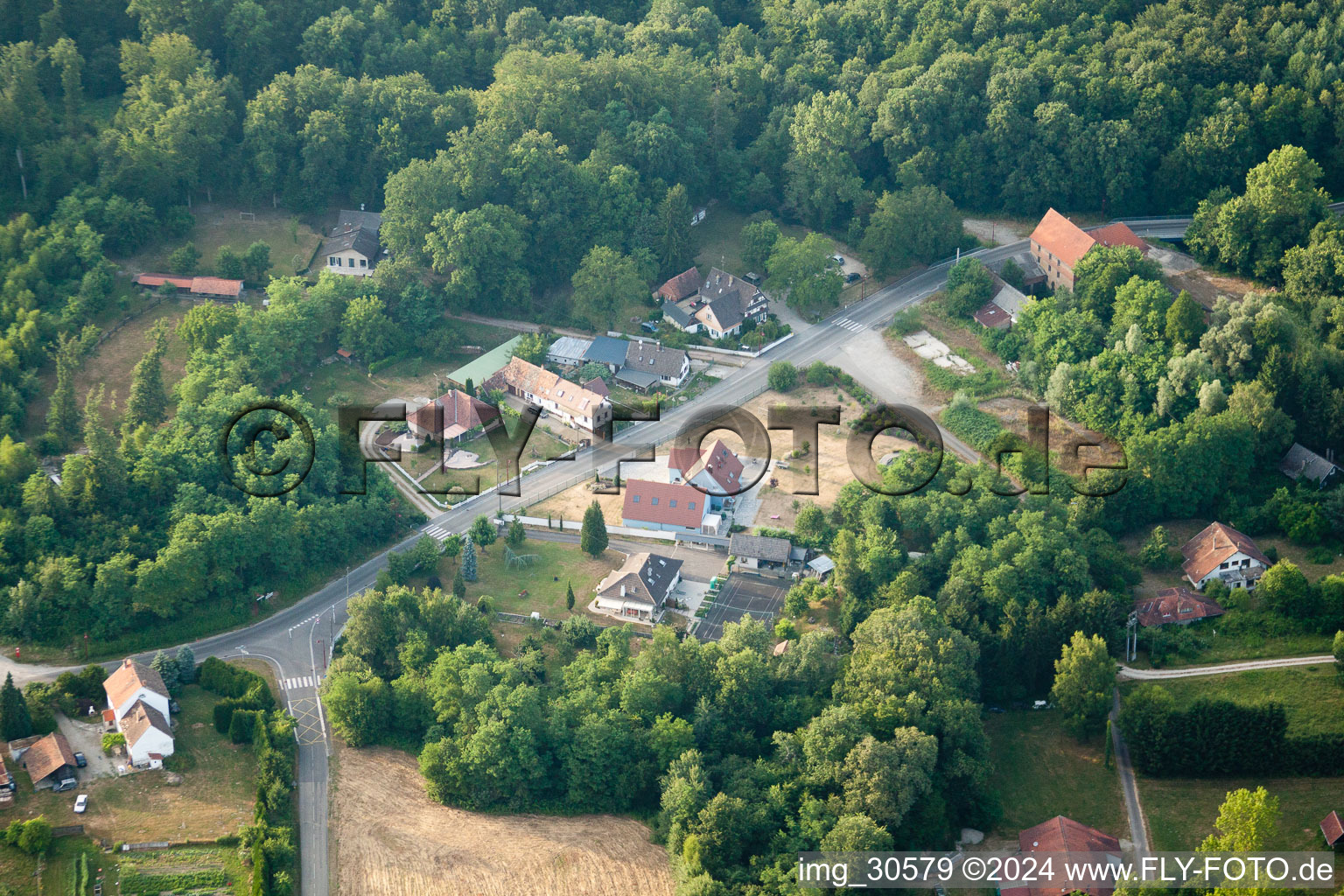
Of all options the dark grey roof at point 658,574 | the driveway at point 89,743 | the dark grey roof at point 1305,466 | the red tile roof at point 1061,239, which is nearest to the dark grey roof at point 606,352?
the dark grey roof at point 658,574

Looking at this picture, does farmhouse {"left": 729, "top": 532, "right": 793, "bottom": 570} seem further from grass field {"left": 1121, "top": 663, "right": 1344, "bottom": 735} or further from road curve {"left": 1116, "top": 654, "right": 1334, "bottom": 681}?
grass field {"left": 1121, "top": 663, "right": 1344, "bottom": 735}

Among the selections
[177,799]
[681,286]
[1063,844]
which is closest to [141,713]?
[177,799]

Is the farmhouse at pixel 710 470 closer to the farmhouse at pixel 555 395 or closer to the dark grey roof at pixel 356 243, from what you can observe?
the farmhouse at pixel 555 395

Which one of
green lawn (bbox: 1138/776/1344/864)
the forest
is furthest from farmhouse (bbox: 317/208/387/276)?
green lawn (bbox: 1138/776/1344/864)

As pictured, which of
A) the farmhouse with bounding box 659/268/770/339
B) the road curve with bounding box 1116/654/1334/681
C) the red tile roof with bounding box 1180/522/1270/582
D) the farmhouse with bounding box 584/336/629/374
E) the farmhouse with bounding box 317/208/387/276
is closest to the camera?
the road curve with bounding box 1116/654/1334/681

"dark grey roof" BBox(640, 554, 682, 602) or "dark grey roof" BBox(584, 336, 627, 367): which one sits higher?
"dark grey roof" BBox(584, 336, 627, 367)

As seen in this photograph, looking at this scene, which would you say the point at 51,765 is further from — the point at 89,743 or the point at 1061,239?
the point at 1061,239

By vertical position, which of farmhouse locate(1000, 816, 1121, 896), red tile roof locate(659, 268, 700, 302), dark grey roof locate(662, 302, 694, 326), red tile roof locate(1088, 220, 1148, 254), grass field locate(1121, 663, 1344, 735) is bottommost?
farmhouse locate(1000, 816, 1121, 896)
